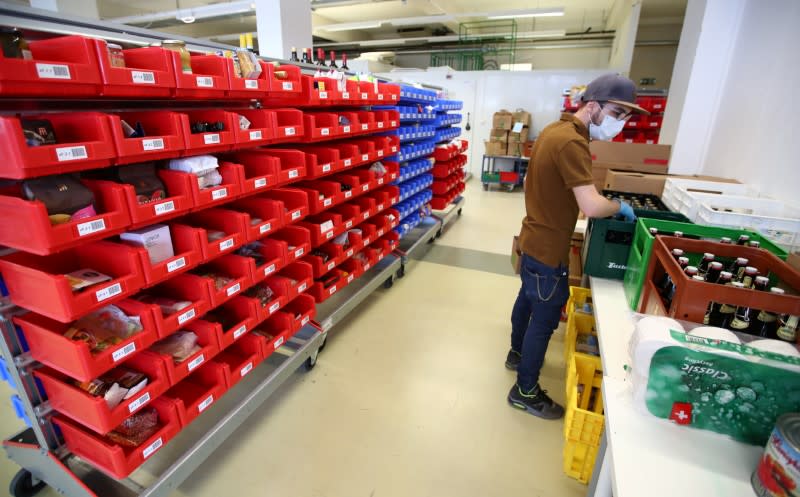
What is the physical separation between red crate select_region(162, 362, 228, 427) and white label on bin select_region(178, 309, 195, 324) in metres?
0.38

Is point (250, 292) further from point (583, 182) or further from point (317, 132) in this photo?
point (583, 182)

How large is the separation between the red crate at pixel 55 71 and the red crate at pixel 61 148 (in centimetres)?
10

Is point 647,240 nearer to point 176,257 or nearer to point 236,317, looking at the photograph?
point 176,257

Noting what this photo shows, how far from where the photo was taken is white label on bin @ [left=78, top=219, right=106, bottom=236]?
125 centimetres

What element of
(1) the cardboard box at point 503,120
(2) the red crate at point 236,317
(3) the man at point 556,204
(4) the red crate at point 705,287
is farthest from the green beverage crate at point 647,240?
(1) the cardboard box at point 503,120

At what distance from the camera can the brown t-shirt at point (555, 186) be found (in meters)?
1.85

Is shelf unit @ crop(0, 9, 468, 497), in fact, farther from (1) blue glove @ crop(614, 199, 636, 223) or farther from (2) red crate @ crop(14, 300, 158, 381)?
(1) blue glove @ crop(614, 199, 636, 223)

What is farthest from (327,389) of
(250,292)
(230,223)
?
(230,223)

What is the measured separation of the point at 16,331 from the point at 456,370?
7.74ft

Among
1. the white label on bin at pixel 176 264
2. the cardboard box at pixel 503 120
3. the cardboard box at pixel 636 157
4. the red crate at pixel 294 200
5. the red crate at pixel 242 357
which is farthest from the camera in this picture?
the cardboard box at pixel 503 120

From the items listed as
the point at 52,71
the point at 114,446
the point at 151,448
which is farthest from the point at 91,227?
the point at 151,448

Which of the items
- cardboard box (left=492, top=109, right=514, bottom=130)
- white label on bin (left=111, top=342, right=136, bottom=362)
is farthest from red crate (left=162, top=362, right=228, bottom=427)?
cardboard box (left=492, top=109, right=514, bottom=130)

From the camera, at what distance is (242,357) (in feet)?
7.39

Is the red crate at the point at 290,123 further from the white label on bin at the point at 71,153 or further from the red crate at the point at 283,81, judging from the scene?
the white label on bin at the point at 71,153
